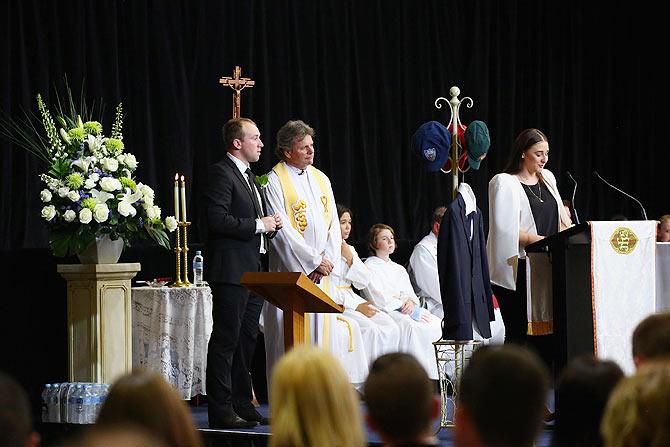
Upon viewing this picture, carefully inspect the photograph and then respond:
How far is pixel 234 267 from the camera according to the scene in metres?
5.77

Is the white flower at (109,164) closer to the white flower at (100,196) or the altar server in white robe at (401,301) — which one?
the white flower at (100,196)

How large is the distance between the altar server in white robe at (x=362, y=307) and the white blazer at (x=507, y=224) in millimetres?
1649

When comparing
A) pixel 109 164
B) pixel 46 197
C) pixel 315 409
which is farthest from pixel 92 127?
pixel 315 409

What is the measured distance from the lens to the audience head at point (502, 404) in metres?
2.09

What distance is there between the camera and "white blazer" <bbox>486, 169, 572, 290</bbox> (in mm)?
5887

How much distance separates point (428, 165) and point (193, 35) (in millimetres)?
2991

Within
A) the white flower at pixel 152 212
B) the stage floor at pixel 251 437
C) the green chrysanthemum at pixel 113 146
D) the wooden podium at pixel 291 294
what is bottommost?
the stage floor at pixel 251 437

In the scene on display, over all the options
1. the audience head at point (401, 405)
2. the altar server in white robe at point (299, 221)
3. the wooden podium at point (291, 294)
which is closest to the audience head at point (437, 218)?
the altar server in white robe at point (299, 221)

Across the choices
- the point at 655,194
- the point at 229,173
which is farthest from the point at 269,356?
the point at 655,194

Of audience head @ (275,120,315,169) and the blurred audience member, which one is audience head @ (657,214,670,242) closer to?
audience head @ (275,120,315,169)

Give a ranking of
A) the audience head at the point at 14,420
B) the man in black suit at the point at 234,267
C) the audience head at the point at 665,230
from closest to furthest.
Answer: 1. the audience head at the point at 14,420
2. the man in black suit at the point at 234,267
3. the audience head at the point at 665,230

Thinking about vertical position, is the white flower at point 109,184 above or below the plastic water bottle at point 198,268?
above

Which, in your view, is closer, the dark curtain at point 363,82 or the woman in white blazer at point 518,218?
the woman in white blazer at point 518,218

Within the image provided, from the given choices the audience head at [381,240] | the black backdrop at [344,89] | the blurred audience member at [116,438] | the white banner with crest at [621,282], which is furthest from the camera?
the audience head at [381,240]
